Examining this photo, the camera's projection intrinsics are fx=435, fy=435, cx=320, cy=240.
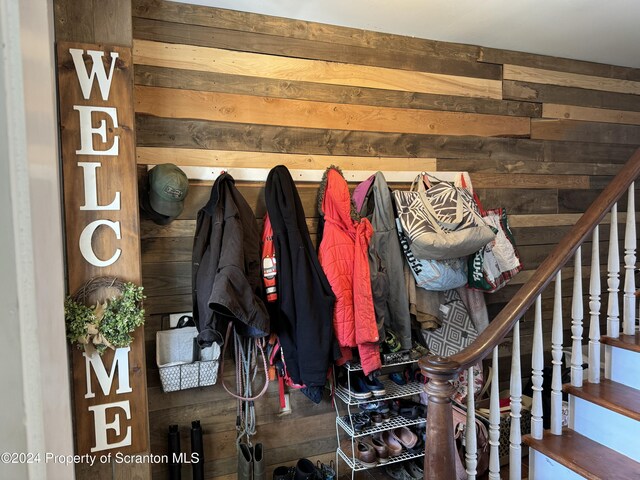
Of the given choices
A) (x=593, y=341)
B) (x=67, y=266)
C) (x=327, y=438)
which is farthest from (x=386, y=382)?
(x=67, y=266)

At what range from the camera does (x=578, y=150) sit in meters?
3.19

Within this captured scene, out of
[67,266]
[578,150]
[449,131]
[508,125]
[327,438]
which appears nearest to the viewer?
[67,266]

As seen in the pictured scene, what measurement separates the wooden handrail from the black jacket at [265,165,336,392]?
2.15 ft

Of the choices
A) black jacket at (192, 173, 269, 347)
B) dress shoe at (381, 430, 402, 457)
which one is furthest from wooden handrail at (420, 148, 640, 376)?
dress shoe at (381, 430, 402, 457)

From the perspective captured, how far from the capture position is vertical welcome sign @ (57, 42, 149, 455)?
5.46 ft

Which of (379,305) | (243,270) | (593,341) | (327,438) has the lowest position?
(327,438)

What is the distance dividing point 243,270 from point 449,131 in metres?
1.64

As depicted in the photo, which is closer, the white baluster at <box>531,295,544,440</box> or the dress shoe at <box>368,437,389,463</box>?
the white baluster at <box>531,295,544,440</box>

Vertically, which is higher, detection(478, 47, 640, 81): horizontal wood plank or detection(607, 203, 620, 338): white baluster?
detection(478, 47, 640, 81): horizontal wood plank

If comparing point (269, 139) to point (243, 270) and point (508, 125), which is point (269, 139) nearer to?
point (243, 270)

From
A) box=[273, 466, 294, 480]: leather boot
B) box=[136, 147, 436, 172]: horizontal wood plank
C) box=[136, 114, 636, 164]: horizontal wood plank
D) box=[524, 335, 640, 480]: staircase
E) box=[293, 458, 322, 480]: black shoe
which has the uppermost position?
box=[136, 114, 636, 164]: horizontal wood plank

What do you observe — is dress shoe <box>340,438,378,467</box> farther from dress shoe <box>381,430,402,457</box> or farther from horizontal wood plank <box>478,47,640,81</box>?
horizontal wood plank <box>478,47,640,81</box>

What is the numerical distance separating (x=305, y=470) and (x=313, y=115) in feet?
6.22

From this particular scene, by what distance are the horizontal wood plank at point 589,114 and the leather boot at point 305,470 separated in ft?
8.91
